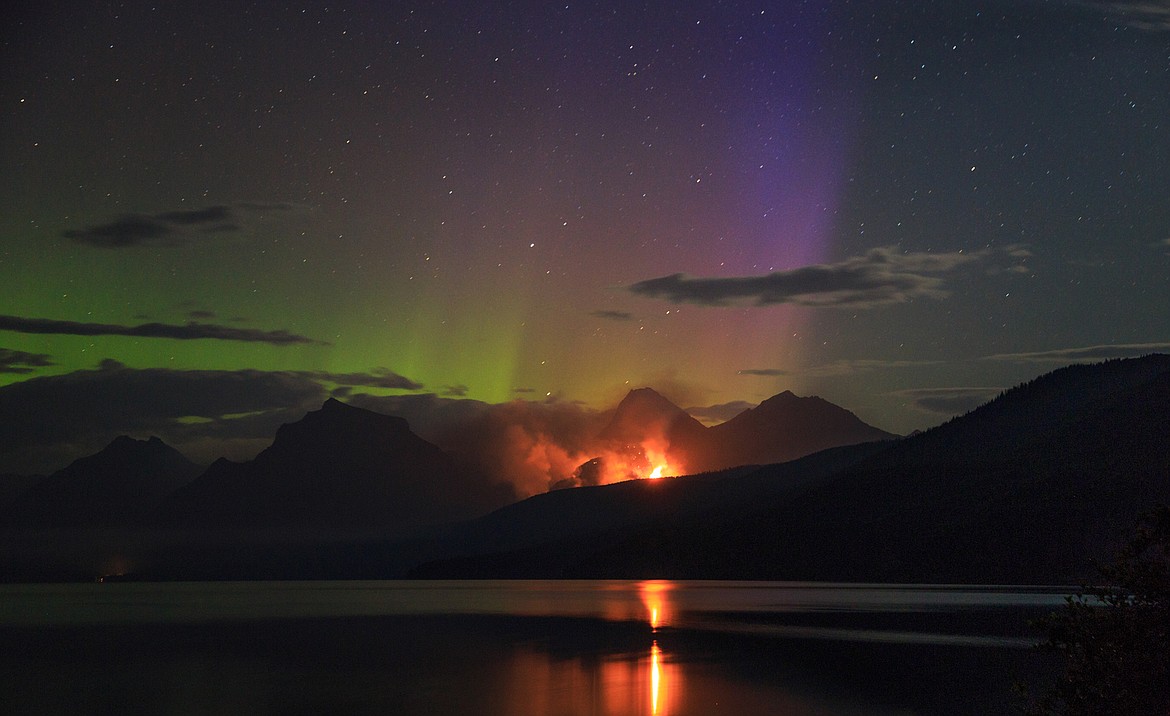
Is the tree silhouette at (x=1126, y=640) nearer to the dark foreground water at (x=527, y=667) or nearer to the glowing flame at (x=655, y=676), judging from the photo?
the dark foreground water at (x=527, y=667)

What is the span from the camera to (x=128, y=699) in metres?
54.4

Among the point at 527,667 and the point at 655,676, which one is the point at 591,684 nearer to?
the point at 655,676

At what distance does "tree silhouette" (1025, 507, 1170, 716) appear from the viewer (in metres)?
27.3

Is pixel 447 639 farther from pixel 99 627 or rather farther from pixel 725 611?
pixel 725 611

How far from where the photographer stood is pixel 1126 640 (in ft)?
91.0

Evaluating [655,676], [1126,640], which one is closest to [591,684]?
[655,676]

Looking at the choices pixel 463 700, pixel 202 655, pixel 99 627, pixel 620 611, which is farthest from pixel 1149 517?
pixel 620 611

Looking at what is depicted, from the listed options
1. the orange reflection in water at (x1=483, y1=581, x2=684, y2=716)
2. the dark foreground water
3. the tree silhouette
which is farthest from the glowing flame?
the tree silhouette

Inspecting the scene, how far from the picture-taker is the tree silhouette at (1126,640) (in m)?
27.3

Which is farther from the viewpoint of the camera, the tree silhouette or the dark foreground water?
Answer: the dark foreground water

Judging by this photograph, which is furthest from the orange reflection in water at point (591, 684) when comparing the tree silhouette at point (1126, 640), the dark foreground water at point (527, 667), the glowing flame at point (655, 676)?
the tree silhouette at point (1126, 640)

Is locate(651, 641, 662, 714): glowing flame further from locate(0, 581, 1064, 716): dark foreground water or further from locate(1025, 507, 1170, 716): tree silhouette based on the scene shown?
locate(1025, 507, 1170, 716): tree silhouette

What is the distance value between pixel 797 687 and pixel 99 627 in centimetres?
9424

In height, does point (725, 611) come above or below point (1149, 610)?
above
